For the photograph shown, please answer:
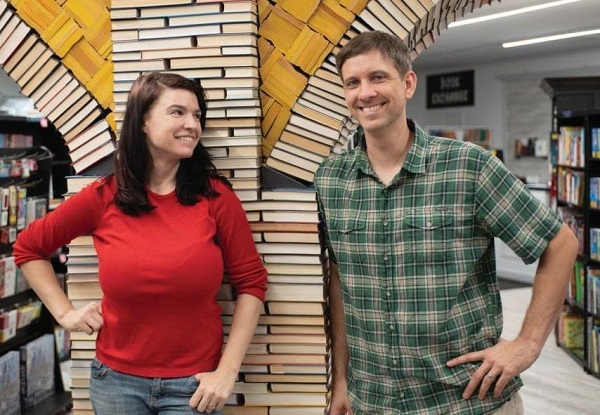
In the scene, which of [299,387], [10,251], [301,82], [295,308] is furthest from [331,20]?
[10,251]

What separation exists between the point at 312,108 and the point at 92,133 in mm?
807

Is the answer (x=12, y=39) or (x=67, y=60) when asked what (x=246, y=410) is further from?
(x=12, y=39)

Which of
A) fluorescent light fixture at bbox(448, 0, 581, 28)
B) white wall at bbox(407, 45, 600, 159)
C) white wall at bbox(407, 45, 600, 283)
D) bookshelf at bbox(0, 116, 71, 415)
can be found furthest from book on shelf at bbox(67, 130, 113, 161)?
white wall at bbox(407, 45, 600, 159)

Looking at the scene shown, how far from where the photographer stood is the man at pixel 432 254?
1.74 meters

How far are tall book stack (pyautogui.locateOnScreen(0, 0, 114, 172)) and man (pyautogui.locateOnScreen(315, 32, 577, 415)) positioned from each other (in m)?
0.97

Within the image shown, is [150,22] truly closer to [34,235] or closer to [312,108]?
[312,108]

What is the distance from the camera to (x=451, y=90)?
40.8ft

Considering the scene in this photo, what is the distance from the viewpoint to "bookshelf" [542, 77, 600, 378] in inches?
223

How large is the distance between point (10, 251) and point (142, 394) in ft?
10.8

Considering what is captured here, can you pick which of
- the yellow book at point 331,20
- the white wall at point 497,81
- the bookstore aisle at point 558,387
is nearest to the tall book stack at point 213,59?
the yellow book at point 331,20

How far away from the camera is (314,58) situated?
85.4 inches

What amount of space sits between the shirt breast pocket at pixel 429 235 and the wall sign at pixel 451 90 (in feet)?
35.7

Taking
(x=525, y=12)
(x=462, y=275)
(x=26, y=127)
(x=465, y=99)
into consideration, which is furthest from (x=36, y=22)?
(x=465, y=99)

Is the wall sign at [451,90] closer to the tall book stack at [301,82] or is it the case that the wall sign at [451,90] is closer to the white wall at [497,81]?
the white wall at [497,81]
